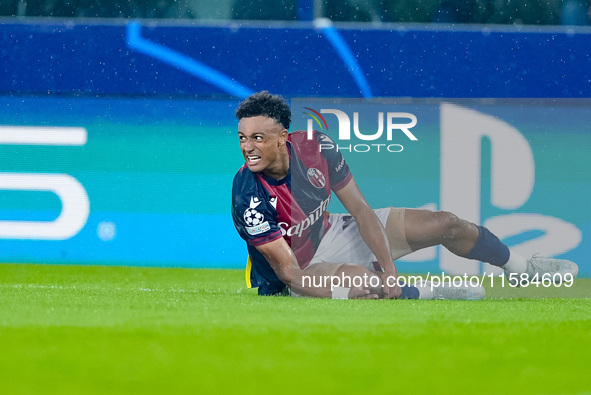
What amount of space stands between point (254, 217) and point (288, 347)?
5.19ft

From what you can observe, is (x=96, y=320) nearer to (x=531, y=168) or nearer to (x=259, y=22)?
(x=531, y=168)

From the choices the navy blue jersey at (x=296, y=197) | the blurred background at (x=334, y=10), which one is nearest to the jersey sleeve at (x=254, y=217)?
the navy blue jersey at (x=296, y=197)

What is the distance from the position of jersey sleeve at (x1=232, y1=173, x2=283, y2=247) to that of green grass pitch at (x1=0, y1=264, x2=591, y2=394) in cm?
40

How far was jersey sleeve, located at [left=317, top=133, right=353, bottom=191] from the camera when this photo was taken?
183 inches

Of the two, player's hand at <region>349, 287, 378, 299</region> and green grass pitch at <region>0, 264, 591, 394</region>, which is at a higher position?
player's hand at <region>349, 287, 378, 299</region>

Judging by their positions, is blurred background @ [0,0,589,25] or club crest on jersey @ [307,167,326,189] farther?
blurred background @ [0,0,589,25]

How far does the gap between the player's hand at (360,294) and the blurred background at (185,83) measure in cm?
247

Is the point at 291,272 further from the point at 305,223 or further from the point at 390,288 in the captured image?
the point at 390,288

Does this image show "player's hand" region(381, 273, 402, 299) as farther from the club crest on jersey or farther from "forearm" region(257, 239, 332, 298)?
the club crest on jersey

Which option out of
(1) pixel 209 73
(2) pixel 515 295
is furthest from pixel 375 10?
(2) pixel 515 295

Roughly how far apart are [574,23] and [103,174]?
3.79m

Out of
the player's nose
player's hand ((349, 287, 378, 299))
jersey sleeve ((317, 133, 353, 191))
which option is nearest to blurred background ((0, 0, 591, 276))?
jersey sleeve ((317, 133, 353, 191))

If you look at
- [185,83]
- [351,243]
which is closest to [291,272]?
[351,243]

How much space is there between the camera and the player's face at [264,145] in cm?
452
